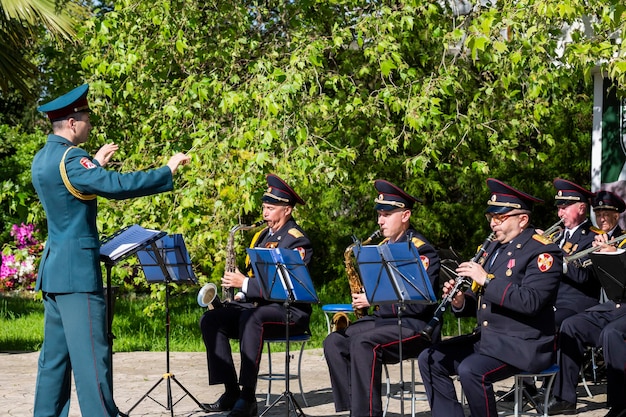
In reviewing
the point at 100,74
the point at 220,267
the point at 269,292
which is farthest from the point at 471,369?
the point at 220,267

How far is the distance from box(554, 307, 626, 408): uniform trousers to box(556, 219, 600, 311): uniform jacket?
281 millimetres

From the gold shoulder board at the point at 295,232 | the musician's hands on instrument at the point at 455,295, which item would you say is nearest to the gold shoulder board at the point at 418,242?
the musician's hands on instrument at the point at 455,295

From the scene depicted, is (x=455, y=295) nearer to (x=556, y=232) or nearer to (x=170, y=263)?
(x=170, y=263)

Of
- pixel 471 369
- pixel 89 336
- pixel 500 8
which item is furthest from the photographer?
pixel 500 8

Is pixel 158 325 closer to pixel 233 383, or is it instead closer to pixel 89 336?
pixel 233 383

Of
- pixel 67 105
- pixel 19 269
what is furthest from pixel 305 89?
pixel 19 269

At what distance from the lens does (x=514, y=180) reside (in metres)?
13.6

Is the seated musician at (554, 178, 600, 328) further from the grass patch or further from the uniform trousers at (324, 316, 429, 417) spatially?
the grass patch

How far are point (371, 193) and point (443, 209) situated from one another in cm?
121

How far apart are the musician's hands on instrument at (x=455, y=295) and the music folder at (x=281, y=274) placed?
93 cm

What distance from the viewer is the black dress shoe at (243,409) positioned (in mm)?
7309

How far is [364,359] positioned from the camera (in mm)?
6504

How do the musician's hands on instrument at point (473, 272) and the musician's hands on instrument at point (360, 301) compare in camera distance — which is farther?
the musician's hands on instrument at point (360, 301)

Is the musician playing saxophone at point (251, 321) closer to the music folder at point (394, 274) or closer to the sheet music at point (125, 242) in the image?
the music folder at point (394, 274)
